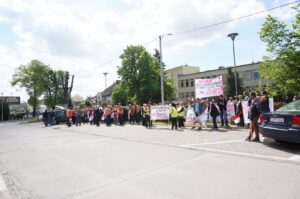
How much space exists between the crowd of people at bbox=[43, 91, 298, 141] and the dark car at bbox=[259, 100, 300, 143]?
985 mm

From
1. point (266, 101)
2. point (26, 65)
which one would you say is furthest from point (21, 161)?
point (26, 65)

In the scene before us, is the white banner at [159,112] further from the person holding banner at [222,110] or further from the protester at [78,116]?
the protester at [78,116]

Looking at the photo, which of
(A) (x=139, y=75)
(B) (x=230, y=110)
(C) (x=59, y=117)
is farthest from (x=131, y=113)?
(A) (x=139, y=75)

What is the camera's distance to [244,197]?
190 inches

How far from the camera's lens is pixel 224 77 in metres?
68.7

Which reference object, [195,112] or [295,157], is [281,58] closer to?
[195,112]

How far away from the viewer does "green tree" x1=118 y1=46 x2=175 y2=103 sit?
55.1 m

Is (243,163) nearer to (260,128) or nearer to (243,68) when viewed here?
(260,128)

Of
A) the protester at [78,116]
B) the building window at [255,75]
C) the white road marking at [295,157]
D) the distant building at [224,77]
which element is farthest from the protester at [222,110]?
the building window at [255,75]

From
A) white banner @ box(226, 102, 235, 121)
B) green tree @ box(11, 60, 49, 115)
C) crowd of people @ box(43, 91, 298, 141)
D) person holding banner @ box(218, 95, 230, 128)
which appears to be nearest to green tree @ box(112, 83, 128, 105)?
green tree @ box(11, 60, 49, 115)

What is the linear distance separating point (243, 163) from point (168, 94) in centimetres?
5380

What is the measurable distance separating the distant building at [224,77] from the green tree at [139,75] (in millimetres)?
17193

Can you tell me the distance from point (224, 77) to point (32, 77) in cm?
4441

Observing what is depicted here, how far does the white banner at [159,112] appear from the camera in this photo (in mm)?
20500
